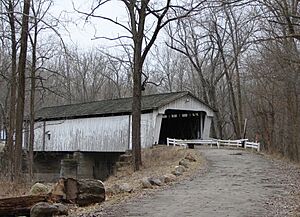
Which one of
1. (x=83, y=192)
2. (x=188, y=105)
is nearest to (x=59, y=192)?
(x=83, y=192)

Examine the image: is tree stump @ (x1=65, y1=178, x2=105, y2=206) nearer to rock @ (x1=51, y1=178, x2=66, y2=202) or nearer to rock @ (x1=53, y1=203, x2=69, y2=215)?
rock @ (x1=51, y1=178, x2=66, y2=202)

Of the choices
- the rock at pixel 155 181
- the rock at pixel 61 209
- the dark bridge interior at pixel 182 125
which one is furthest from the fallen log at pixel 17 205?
the dark bridge interior at pixel 182 125

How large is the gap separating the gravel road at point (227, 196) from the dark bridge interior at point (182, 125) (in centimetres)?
1444

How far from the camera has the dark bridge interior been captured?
3312 centimetres

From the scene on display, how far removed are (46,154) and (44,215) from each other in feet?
99.8

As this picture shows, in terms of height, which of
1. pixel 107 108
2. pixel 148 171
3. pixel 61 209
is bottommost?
pixel 61 209

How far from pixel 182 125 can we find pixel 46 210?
2708 centimetres

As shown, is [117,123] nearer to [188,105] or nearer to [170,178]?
[188,105]

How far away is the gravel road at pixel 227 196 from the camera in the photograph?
9438 millimetres

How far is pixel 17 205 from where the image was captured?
9.34 meters

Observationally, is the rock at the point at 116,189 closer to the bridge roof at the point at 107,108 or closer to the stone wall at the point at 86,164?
the bridge roof at the point at 107,108

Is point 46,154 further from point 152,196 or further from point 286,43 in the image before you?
point 152,196

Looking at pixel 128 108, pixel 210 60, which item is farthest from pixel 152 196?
pixel 210 60

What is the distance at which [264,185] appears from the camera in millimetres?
13758
